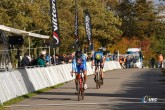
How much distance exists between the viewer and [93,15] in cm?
7594

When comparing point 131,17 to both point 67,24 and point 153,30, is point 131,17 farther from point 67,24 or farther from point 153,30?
point 67,24

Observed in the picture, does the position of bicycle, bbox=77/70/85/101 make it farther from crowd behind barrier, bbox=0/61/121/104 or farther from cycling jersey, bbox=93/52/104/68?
cycling jersey, bbox=93/52/104/68

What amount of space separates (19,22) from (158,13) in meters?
55.7

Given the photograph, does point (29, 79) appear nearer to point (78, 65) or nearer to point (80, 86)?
point (78, 65)

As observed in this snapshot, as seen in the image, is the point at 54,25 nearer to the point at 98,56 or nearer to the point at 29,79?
the point at 98,56

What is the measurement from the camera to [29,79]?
24.2 m

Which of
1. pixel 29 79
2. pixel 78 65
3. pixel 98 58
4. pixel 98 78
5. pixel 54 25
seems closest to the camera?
pixel 78 65

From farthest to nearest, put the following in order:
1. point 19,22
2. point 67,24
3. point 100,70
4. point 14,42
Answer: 1. point 67,24
2. point 19,22
3. point 14,42
4. point 100,70

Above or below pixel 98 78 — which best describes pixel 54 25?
above

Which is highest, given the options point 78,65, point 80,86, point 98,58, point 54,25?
point 54,25

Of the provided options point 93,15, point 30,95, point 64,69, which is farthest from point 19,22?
point 93,15

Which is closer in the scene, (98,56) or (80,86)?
(80,86)

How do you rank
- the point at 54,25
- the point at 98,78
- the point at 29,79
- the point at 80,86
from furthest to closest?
the point at 54,25, the point at 98,78, the point at 29,79, the point at 80,86

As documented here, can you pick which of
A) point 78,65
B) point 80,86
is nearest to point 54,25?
point 78,65
